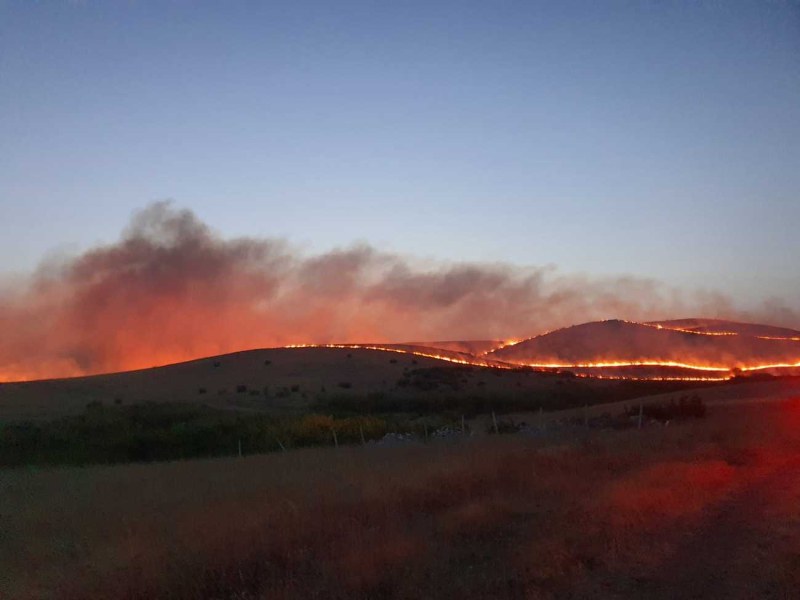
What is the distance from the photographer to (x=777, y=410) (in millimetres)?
38906

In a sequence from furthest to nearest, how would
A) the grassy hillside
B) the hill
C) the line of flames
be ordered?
1. the hill
2. the line of flames
3. the grassy hillside

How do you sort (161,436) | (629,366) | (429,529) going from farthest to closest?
1. (629,366)
2. (161,436)
3. (429,529)

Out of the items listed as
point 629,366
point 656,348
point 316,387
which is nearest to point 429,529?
point 316,387

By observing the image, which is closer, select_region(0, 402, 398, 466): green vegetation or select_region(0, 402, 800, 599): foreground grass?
select_region(0, 402, 800, 599): foreground grass

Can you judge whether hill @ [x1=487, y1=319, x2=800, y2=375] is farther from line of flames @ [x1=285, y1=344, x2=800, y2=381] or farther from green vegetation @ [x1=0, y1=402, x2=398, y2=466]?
green vegetation @ [x1=0, y1=402, x2=398, y2=466]

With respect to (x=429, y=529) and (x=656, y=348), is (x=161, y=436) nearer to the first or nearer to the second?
(x=429, y=529)

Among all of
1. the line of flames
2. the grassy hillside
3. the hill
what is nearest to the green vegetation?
the grassy hillside

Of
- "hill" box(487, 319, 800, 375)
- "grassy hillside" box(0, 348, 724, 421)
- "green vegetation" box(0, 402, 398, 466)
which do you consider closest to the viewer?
"green vegetation" box(0, 402, 398, 466)

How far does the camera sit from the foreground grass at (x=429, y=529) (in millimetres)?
11039

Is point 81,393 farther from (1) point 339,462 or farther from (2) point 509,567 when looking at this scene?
(2) point 509,567

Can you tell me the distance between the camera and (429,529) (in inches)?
553

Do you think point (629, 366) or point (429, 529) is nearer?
point (429, 529)

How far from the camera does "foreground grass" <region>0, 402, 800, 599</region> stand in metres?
11.0

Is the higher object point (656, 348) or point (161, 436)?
point (656, 348)
